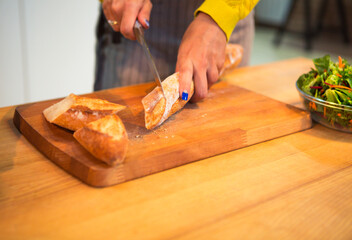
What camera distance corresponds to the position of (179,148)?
3.53ft

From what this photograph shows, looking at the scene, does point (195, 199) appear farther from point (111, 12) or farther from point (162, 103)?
point (111, 12)

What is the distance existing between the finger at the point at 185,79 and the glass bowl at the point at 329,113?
447mm

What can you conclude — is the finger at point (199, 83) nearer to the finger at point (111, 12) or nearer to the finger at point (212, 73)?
the finger at point (212, 73)

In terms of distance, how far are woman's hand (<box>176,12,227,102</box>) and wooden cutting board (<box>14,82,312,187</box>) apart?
0.33 ft

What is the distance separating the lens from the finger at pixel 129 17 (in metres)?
1.42

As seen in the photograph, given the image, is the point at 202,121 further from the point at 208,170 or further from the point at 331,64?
the point at 331,64

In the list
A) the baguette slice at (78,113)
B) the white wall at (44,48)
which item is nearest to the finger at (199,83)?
the baguette slice at (78,113)

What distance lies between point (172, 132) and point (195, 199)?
0.32 meters

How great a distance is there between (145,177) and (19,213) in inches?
13.2

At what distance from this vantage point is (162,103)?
3.98 feet

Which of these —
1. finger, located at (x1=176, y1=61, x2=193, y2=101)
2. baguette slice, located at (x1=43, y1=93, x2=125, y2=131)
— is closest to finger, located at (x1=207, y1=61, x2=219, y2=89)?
finger, located at (x1=176, y1=61, x2=193, y2=101)

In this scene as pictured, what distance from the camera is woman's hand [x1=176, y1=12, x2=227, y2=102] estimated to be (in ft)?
4.44

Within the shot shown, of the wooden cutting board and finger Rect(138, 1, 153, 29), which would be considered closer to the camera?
the wooden cutting board

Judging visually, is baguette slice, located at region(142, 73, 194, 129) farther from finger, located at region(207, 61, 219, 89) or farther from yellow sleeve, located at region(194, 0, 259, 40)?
yellow sleeve, located at region(194, 0, 259, 40)
